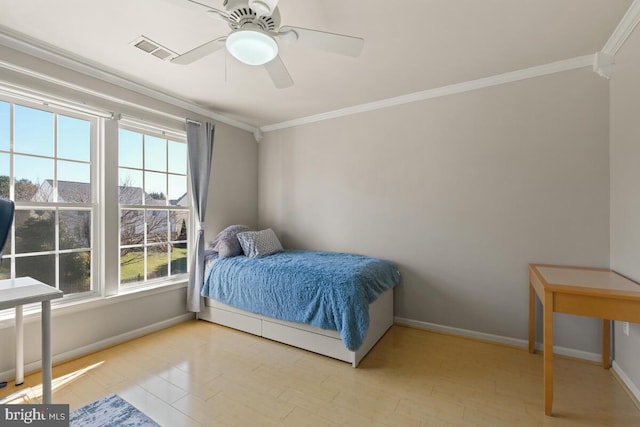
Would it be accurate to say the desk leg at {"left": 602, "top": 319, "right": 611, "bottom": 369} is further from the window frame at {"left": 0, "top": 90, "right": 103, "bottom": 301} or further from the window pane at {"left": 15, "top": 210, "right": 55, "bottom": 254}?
the window pane at {"left": 15, "top": 210, "right": 55, "bottom": 254}

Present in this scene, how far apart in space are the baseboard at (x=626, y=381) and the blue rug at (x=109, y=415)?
2940mm

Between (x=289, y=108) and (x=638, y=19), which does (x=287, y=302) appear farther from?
(x=638, y=19)

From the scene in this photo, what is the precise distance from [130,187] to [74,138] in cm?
59

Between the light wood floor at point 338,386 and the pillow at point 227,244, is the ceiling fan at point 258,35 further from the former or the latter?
the light wood floor at point 338,386

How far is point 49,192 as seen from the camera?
2256 millimetres

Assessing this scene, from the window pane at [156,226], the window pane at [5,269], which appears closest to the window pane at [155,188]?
the window pane at [156,226]

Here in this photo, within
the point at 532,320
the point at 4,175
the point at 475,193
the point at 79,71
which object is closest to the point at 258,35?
the point at 79,71

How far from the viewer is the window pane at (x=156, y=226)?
2.93m

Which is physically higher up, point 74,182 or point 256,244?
point 74,182

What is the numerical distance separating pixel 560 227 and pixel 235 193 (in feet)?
11.5

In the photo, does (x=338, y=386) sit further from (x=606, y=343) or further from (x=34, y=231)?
(x=34, y=231)

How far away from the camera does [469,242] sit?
105 inches

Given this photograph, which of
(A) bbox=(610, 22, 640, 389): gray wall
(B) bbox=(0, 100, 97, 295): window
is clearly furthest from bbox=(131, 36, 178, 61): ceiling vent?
(A) bbox=(610, 22, 640, 389): gray wall

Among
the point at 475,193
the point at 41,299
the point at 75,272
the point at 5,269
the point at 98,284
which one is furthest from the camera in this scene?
the point at 475,193
